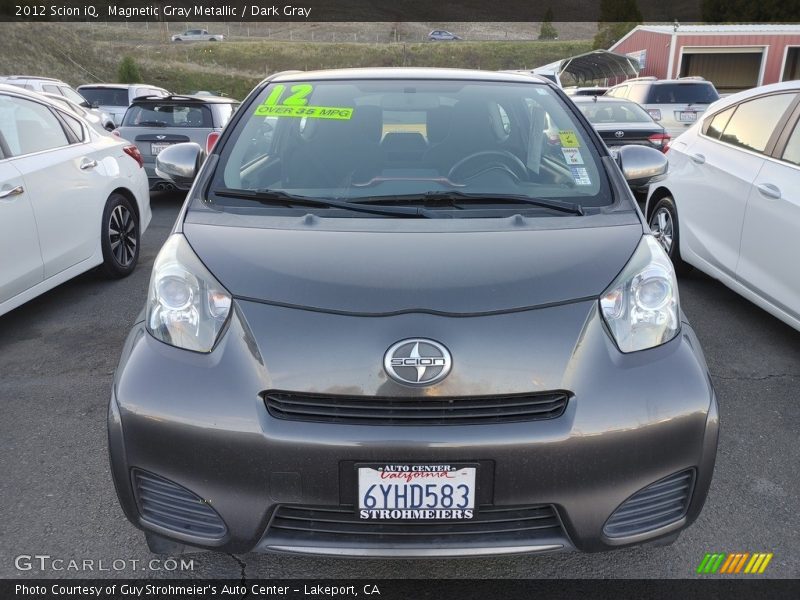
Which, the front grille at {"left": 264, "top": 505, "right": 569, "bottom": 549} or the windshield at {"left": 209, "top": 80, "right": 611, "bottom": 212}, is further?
the windshield at {"left": 209, "top": 80, "right": 611, "bottom": 212}

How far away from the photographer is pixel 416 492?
1.71m

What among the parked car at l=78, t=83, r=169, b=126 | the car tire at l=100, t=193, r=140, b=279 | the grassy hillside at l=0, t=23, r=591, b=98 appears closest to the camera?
the car tire at l=100, t=193, r=140, b=279

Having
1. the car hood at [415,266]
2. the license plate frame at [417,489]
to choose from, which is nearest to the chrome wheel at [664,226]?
the car hood at [415,266]

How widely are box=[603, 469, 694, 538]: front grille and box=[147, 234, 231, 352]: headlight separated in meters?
1.22

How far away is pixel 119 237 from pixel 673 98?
9892mm

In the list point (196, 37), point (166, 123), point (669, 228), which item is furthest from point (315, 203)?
point (196, 37)

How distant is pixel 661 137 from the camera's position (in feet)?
27.1

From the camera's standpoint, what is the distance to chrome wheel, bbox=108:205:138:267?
5.22 meters

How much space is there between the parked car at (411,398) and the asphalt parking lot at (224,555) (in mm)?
454

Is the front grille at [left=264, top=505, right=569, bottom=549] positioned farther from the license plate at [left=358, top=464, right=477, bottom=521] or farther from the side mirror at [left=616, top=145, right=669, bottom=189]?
the side mirror at [left=616, top=145, right=669, bottom=189]

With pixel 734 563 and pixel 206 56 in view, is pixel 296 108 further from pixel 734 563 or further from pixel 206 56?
pixel 206 56

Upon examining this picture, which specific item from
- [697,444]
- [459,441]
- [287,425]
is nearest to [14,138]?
[287,425]

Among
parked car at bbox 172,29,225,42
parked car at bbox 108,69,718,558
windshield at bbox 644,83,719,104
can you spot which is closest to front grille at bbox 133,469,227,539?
parked car at bbox 108,69,718,558

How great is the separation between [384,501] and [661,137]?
779 cm
